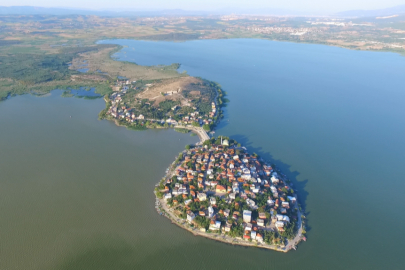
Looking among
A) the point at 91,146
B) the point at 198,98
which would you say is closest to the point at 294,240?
the point at 91,146

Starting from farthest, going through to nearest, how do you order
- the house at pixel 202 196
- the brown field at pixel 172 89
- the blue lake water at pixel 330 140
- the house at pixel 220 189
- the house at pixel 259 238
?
1. the brown field at pixel 172 89
2. the house at pixel 220 189
3. the house at pixel 202 196
4. the blue lake water at pixel 330 140
5. the house at pixel 259 238

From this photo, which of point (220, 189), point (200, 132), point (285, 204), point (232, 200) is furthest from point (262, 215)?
point (200, 132)

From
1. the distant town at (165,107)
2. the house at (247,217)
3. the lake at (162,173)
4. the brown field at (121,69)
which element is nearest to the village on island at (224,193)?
the house at (247,217)

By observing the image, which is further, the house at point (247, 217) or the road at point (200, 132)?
the road at point (200, 132)

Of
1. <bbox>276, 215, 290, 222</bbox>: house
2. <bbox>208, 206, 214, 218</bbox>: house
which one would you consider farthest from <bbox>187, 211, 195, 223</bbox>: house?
<bbox>276, 215, 290, 222</bbox>: house

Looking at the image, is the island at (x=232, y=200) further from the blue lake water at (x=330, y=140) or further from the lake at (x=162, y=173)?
the blue lake water at (x=330, y=140)
